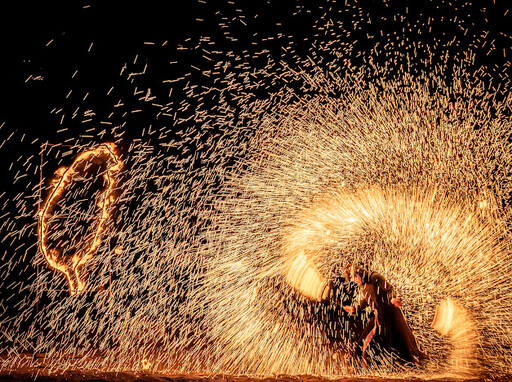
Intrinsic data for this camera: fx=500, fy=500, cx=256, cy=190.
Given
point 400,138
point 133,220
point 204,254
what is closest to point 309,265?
point 400,138

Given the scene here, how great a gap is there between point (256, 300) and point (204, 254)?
3.08 metres

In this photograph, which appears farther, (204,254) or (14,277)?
(204,254)

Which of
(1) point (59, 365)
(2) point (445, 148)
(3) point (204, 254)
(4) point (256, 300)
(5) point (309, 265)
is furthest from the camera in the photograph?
(3) point (204, 254)

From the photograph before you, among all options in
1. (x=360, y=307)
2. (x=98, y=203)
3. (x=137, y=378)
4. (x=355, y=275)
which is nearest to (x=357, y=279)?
(x=355, y=275)

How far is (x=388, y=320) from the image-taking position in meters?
5.71

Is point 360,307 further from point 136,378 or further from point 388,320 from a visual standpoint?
point 136,378

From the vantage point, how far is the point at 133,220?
34.4ft

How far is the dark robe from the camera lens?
18.4 feet

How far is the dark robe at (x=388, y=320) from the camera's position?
5.62m

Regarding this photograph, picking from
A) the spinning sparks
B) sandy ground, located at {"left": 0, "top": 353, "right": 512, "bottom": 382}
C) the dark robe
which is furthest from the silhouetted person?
the spinning sparks

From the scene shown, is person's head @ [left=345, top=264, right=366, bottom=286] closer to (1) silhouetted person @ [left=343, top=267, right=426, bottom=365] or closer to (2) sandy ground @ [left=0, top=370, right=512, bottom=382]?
(1) silhouetted person @ [left=343, top=267, right=426, bottom=365]

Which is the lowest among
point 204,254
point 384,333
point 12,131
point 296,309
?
point 204,254

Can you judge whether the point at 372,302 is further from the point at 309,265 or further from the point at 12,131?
the point at 12,131

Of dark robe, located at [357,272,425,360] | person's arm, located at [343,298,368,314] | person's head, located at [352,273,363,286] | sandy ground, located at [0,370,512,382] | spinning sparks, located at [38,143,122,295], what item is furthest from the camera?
person's arm, located at [343,298,368,314]
